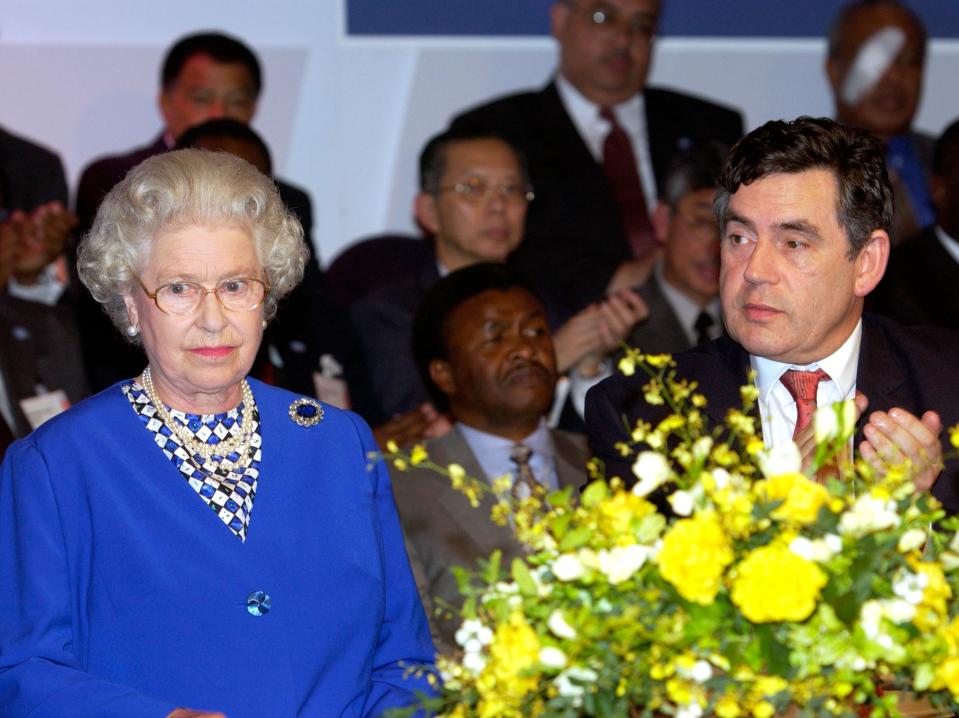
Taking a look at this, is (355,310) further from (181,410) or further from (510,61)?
(181,410)

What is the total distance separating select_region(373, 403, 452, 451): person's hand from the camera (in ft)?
15.6

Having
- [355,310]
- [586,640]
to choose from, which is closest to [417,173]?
[355,310]

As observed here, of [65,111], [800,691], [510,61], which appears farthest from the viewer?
[510,61]

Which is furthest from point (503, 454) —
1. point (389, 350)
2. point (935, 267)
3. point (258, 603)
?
point (935, 267)

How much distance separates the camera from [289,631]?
268 cm

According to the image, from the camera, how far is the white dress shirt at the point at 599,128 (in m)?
6.12

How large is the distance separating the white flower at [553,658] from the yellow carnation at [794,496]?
0.33 meters

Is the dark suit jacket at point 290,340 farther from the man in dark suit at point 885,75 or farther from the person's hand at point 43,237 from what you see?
the man in dark suit at point 885,75

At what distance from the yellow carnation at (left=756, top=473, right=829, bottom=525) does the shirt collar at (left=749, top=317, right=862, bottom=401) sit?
1.32m

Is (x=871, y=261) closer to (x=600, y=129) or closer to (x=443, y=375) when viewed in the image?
(x=443, y=375)

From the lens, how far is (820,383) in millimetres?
3281

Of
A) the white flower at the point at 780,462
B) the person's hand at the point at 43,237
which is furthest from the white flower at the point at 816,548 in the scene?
the person's hand at the point at 43,237

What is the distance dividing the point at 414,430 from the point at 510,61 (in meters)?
2.22

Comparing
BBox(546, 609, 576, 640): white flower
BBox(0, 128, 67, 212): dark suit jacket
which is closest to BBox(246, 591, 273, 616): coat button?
BBox(546, 609, 576, 640): white flower
